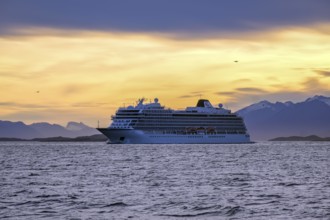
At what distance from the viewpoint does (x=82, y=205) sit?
121 ft

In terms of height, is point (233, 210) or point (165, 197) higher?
Answer: point (165, 197)

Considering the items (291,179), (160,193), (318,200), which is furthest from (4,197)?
(291,179)

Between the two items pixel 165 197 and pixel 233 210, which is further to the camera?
pixel 165 197

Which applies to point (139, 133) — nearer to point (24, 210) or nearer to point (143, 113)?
point (143, 113)

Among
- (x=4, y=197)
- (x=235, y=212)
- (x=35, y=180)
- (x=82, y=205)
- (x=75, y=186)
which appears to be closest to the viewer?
(x=235, y=212)

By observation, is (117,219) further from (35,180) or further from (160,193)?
(35,180)

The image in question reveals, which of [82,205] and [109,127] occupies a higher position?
[109,127]

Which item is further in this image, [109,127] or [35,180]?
[109,127]

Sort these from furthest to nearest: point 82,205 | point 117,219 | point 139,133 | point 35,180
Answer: point 139,133
point 35,180
point 82,205
point 117,219

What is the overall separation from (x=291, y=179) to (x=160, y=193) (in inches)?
662

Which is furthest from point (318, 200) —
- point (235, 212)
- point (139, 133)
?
point (139, 133)

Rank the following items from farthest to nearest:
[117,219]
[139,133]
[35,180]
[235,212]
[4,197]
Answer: [139,133]
[35,180]
[4,197]
[235,212]
[117,219]

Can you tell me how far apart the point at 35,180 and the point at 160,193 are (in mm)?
15793

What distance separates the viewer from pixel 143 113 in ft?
648
